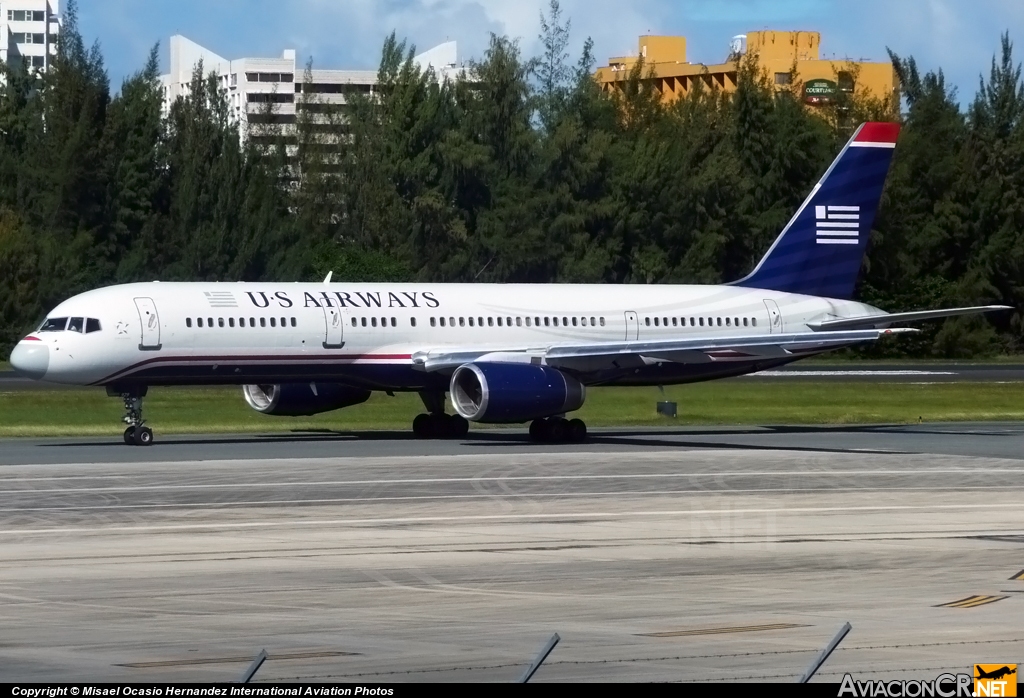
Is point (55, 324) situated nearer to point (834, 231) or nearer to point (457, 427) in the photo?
point (457, 427)

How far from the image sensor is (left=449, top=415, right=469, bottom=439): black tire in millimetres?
39719

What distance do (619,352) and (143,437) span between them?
1032 cm

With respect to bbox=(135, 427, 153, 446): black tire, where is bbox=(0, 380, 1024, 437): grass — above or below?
below

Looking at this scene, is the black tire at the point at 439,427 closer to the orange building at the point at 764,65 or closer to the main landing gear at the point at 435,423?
the main landing gear at the point at 435,423

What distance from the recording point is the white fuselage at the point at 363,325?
114ft

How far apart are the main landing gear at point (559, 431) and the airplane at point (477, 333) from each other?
0.04 metres

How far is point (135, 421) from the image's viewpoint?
116ft

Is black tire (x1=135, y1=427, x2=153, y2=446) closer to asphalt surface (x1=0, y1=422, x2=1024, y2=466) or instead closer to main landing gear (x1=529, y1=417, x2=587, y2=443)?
asphalt surface (x1=0, y1=422, x2=1024, y2=466)

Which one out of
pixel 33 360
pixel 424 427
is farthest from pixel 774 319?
pixel 33 360

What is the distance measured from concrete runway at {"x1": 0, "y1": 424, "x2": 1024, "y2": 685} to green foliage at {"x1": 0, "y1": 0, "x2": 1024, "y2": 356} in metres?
53.4

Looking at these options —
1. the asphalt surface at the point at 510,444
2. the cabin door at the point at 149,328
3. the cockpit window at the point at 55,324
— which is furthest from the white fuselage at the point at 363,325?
the asphalt surface at the point at 510,444

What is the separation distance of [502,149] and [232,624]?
3235 inches

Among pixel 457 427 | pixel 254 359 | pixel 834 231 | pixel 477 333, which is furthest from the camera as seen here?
pixel 834 231

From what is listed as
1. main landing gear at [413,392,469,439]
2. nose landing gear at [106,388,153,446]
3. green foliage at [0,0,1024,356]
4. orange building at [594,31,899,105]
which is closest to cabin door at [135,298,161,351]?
nose landing gear at [106,388,153,446]
